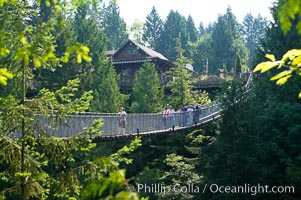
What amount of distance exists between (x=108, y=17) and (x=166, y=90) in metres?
30.3

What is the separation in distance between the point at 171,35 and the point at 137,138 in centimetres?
4357

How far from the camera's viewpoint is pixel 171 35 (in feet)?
160

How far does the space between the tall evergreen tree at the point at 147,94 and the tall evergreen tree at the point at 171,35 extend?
2353 centimetres

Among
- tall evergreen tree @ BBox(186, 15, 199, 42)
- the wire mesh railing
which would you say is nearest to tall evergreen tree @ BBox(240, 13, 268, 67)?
tall evergreen tree @ BBox(186, 15, 199, 42)

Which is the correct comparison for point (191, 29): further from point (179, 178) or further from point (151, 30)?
point (179, 178)

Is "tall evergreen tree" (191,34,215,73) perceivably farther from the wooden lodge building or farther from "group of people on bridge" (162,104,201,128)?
"group of people on bridge" (162,104,201,128)

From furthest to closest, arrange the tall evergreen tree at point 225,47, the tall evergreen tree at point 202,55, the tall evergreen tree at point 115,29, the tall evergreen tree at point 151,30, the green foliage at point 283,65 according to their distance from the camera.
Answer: the tall evergreen tree at point 151,30, the tall evergreen tree at point 115,29, the tall evergreen tree at point 202,55, the tall evergreen tree at point 225,47, the green foliage at point 283,65

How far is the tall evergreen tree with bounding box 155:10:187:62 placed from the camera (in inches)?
1841

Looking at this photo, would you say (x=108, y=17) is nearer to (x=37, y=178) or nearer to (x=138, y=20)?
(x=138, y=20)

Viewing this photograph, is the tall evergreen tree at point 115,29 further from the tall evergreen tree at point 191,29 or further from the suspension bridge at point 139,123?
the suspension bridge at point 139,123

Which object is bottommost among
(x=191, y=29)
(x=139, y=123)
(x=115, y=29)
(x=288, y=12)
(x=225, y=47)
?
(x=139, y=123)

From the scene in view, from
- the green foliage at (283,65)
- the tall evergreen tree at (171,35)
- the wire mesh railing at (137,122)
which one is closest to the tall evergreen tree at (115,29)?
the tall evergreen tree at (171,35)

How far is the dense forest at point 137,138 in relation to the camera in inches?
76.7

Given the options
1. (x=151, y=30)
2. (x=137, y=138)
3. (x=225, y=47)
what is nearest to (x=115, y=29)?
(x=151, y=30)
